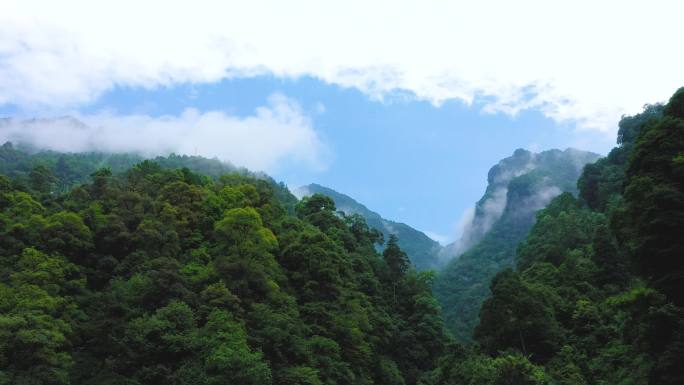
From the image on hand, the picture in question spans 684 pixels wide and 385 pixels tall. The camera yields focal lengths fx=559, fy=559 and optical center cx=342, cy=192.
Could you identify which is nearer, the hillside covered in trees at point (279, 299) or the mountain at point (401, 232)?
the hillside covered in trees at point (279, 299)

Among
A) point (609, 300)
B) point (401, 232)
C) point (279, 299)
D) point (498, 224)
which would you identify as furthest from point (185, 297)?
point (401, 232)

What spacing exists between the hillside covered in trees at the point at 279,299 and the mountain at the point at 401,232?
88778 mm

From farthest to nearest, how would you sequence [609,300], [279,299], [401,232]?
[401,232] → [279,299] → [609,300]

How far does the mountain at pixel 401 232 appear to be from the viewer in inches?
5261

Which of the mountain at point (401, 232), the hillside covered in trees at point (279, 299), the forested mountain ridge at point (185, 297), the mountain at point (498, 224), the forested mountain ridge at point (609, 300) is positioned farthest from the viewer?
the mountain at point (401, 232)

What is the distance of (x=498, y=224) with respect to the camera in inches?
4289

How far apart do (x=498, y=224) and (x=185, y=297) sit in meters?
91.0

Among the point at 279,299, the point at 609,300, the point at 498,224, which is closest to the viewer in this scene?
the point at 609,300

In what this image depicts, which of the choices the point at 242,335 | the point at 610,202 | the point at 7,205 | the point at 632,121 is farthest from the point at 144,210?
the point at 632,121

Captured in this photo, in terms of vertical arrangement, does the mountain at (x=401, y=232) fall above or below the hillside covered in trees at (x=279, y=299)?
above

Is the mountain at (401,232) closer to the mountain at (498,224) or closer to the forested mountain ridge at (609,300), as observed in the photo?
the mountain at (498,224)

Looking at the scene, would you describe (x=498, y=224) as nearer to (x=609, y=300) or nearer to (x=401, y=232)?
(x=401, y=232)

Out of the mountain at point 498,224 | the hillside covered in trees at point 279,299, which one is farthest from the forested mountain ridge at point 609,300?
the mountain at point 498,224

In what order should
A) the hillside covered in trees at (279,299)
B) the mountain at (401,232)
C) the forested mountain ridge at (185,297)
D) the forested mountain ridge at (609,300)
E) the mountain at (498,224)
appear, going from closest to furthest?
the forested mountain ridge at (609,300), the hillside covered in trees at (279,299), the forested mountain ridge at (185,297), the mountain at (498,224), the mountain at (401,232)
